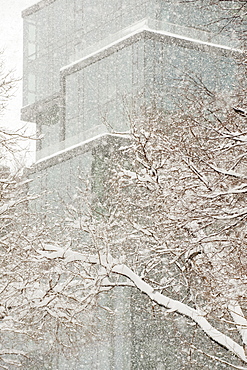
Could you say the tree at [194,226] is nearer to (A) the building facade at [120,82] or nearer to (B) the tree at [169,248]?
(B) the tree at [169,248]

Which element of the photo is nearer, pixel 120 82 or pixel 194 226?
pixel 194 226

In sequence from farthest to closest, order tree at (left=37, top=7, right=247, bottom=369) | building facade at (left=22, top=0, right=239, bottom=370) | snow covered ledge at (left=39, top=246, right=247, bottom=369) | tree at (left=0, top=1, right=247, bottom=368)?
building facade at (left=22, top=0, right=239, bottom=370), snow covered ledge at (left=39, top=246, right=247, bottom=369), tree at (left=0, top=1, right=247, bottom=368), tree at (left=37, top=7, right=247, bottom=369)

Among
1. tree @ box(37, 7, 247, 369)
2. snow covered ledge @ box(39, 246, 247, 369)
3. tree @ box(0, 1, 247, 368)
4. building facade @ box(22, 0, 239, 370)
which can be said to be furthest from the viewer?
building facade @ box(22, 0, 239, 370)

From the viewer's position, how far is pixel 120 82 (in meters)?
28.8

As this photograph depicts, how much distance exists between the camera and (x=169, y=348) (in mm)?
24234

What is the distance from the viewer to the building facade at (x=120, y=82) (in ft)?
81.3

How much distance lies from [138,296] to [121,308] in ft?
2.28

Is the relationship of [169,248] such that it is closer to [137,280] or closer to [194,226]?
[194,226]

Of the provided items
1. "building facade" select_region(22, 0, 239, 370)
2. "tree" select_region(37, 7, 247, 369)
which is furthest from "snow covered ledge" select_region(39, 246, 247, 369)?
"building facade" select_region(22, 0, 239, 370)

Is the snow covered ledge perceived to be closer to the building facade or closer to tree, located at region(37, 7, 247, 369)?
tree, located at region(37, 7, 247, 369)

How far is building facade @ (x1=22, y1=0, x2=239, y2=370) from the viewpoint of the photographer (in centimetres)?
2478

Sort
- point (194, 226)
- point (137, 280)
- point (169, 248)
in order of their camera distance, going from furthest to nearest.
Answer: point (137, 280)
point (194, 226)
point (169, 248)

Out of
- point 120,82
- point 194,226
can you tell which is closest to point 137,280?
point 194,226

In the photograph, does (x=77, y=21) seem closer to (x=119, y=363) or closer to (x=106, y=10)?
(x=106, y=10)
